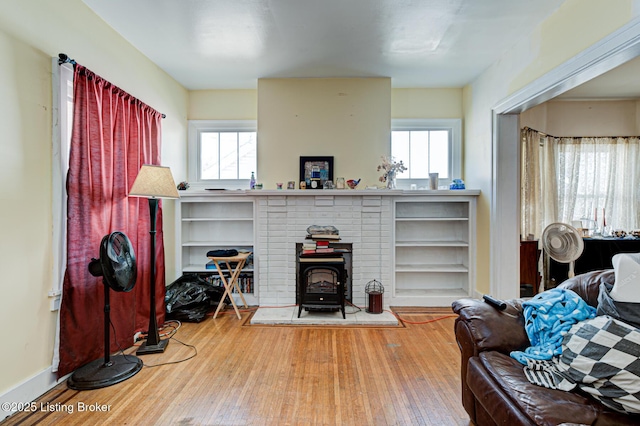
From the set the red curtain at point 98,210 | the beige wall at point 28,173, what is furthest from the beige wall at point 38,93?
the red curtain at point 98,210

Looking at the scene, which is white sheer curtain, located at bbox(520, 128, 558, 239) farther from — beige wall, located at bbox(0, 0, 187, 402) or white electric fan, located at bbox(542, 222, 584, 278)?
beige wall, located at bbox(0, 0, 187, 402)

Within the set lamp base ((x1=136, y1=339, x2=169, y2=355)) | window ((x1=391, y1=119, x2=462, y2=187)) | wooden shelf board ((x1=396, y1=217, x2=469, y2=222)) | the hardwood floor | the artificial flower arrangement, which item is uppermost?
window ((x1=391, y1=119, x2=462, y2=187))

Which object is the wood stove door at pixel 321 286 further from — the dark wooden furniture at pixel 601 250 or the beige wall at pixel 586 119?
the beige wall at pixel 586 119

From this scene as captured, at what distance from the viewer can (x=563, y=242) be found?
3.18 m

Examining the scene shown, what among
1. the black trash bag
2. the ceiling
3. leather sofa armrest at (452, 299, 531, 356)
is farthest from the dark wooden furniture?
the black trash bag

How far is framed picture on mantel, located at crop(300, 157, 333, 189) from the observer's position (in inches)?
153

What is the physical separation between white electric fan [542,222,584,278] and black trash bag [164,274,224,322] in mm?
3705

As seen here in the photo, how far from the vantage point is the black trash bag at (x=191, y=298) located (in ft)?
11.0

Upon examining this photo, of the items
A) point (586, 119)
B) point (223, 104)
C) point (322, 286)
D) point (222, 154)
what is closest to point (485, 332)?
point (322, 286)

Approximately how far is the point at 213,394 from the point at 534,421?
1.83 metres

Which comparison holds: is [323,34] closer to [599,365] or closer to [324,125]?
[324,125]

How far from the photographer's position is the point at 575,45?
88.9 inches

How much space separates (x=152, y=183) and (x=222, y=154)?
182 centimetres

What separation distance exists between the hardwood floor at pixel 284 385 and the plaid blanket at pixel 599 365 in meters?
0.65
